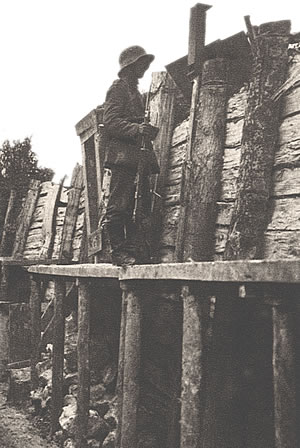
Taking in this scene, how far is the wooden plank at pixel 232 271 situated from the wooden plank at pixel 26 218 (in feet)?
22.9

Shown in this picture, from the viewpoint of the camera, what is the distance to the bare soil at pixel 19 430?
586 cm

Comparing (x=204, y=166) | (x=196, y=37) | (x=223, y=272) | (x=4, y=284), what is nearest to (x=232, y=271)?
(x=223, y=272)

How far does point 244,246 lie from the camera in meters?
3.97

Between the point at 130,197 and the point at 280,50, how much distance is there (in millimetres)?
1884

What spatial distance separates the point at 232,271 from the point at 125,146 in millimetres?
2465

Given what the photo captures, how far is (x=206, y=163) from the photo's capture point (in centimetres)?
470

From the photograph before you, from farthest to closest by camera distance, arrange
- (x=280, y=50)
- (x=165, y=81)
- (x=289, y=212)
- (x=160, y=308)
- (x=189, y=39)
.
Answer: (x=165, y=81), (x=160, y=308), (x=189, y=39), (x=280, y=50), (x=289, y=212)

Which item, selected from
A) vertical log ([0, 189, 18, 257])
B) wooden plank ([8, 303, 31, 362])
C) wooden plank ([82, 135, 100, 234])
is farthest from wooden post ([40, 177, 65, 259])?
wooden plank ([82, 135, 100, 234])

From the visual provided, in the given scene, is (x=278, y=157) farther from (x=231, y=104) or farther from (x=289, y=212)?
(x=231, y=104)

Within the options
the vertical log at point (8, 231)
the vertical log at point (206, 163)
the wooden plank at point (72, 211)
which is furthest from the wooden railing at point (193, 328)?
the vertical log at point (8, 231)

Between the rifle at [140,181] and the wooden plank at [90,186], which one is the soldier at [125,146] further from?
the wooden plank at [90,186]

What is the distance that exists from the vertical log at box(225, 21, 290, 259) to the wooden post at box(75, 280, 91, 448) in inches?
77.4

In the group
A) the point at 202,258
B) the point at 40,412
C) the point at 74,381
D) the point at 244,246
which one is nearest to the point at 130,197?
the point at 202,258

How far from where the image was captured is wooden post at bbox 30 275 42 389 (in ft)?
23.2
